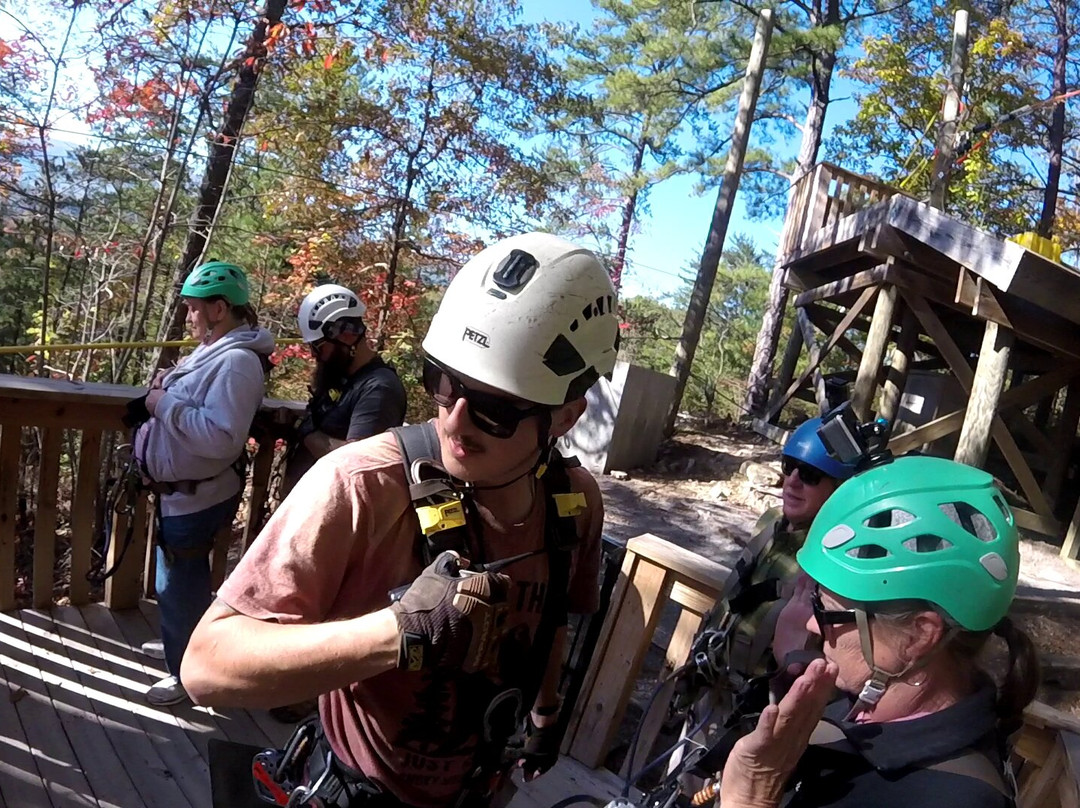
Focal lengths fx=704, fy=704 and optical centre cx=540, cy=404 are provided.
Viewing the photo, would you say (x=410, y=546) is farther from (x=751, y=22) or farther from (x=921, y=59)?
(x=921, y=59)

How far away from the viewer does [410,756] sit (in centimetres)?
140

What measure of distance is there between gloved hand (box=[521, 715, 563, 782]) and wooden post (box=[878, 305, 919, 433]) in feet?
27.5

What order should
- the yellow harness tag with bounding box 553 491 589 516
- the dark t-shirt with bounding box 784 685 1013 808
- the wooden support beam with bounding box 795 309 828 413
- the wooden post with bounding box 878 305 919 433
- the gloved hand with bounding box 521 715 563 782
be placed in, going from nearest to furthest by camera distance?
the dark t-shirt with bounding box 784 685 1013 808 → the yellow harness tag with bounding box 553 491 589 516 → the gloved hand with bounding box 521 715 563 782 → the wooden post with bounding box 878 305 919 433 → the wooden support beam with bounding box 795 309 828 413

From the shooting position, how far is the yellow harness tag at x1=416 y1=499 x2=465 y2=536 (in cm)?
125

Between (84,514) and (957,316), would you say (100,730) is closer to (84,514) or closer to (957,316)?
(84,514)

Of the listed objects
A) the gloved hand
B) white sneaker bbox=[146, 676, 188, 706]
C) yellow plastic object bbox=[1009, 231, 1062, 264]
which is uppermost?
yellow plastic object bbox=[1009, 231, 1062, 264]

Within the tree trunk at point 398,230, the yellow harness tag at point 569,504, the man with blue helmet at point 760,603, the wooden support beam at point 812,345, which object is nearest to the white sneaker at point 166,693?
the man with blue helmet at point 760,603

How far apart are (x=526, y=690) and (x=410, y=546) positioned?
1.58 ft

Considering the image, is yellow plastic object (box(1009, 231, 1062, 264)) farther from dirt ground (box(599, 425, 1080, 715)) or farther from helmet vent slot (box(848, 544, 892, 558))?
helmet vent slot (box(848, 544, 892, 558))

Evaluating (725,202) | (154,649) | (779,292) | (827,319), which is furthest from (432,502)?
(779,292)

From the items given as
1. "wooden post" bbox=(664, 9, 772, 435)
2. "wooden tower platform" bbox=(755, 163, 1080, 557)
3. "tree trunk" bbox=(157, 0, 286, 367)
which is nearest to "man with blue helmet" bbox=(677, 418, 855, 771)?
"wooden tower platform" bbox=(755, 163, 1080, 557)

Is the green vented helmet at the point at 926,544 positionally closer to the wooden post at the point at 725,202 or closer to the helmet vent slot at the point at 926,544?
the helmet vent slot at the point at 926,544

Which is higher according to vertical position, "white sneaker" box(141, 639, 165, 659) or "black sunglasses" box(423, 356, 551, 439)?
"black sunglasses" box(423, 356, 551, 439)

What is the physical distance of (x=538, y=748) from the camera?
1.82 metres
